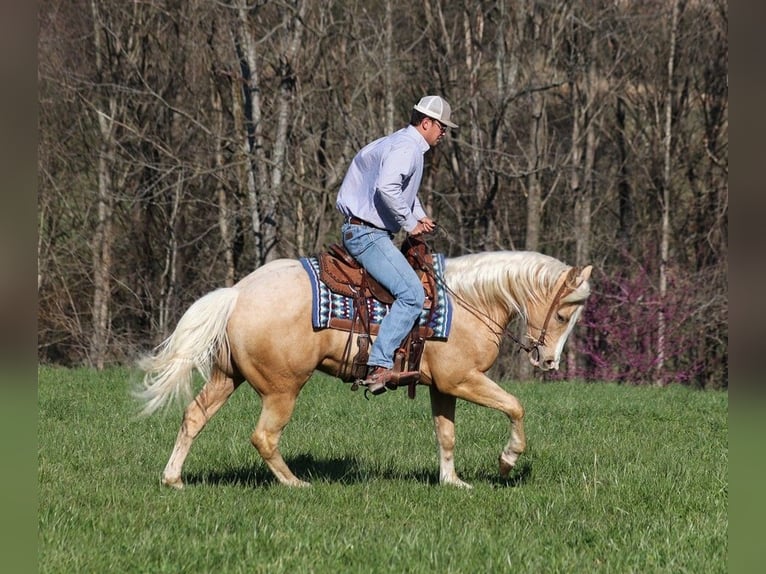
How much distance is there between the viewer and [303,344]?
731 centimetres

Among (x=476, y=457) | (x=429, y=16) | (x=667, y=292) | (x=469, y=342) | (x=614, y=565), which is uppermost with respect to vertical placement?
(x=429, y=16)

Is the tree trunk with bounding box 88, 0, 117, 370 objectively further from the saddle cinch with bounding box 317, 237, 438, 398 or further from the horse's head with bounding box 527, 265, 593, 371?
the horse's head with bounding box 527, 265, 593, 371

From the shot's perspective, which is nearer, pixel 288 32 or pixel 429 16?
pixel 288 32

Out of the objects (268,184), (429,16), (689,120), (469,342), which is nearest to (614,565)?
(469,342)

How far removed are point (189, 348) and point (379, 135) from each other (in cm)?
1569

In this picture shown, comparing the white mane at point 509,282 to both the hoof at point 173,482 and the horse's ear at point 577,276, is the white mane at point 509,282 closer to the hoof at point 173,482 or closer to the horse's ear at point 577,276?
the horse's ear at point 577,276

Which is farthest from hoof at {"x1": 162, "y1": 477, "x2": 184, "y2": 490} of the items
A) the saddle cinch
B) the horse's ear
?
the horse's ear

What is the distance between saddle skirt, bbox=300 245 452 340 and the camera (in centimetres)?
732

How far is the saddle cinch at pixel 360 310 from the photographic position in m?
7.38

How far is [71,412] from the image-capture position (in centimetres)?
1145

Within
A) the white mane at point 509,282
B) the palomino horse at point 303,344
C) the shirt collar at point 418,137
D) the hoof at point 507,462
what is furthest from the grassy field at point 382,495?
the shirt collar at point 418,137
